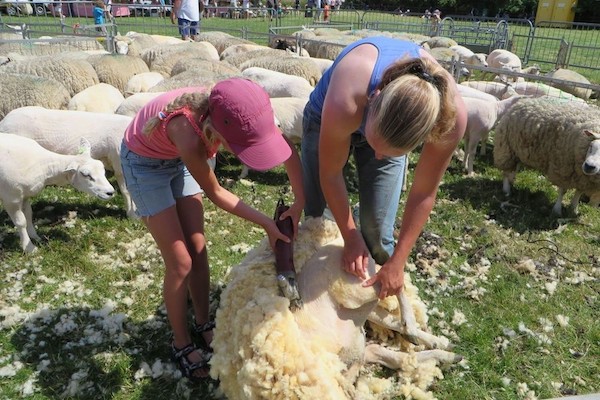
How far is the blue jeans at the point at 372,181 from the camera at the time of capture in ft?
9.14

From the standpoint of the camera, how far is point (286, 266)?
8.68ft

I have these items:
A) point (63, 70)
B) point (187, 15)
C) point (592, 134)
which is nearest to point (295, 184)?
point (592, 134)

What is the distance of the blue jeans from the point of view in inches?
110

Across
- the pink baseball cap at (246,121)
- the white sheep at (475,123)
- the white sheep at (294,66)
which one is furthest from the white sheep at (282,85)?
the pink baseball cap at (246,121)

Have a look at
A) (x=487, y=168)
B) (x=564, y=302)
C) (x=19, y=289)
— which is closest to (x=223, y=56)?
(x=487, y=168)

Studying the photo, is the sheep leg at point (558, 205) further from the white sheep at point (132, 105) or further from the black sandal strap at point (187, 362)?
the white sheep at point (132, 105)

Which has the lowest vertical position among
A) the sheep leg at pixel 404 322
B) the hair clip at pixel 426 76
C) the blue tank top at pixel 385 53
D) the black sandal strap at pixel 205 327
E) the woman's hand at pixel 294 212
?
the black sandal strap at pixel 205 327

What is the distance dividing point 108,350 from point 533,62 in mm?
17467

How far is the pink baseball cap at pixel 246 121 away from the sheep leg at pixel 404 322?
1.39m

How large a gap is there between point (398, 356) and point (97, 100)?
533 cm

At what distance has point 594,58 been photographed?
17453mm

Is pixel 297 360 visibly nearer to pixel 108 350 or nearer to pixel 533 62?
pixel 108 350

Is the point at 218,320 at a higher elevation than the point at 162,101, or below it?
below

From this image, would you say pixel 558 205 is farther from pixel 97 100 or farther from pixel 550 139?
pixel 97 100
